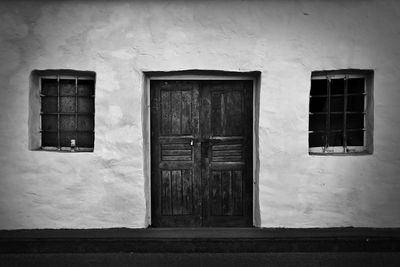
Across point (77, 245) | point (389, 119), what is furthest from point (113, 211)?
point (389, 119)

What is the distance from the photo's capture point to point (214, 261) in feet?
15.6

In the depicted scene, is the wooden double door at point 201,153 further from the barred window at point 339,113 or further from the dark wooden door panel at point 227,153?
the barred window at point 339,113

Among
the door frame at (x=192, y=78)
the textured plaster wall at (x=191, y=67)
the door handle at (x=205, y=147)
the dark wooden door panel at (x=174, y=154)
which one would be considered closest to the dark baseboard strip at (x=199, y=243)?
the textured plaster wall at (x=191, y=67)

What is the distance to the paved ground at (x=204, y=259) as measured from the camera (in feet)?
15.3

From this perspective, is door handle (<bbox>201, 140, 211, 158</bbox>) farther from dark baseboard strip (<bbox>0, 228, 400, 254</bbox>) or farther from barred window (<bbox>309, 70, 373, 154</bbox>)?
barred window (<bbox>309, 70, 373, 154</bbox>)

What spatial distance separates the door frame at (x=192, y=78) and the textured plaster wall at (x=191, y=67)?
0.13 m

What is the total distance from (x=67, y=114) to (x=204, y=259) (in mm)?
2763

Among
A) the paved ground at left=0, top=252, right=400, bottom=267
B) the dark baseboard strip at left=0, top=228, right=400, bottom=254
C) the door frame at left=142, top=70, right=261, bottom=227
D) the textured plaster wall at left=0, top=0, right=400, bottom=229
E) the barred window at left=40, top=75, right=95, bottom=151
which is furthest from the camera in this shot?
the barred window at left=40, top=75, right=95, bottom=151

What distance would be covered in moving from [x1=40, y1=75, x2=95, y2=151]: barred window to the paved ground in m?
1.53

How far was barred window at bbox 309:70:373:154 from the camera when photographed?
218 inches

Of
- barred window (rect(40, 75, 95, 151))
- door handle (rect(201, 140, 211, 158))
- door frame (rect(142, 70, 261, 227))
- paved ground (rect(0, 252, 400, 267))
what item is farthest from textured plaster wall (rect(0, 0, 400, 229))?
door handle (rect(201, 140, 211, 158))

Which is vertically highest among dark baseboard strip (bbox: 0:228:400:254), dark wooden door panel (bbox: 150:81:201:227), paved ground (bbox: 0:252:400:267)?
dark wooden door panel (bbox: 150:81:201:227)

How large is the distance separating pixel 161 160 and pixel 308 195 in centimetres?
212

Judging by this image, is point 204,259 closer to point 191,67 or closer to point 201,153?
point 201,153
